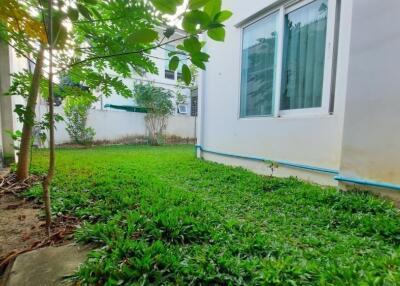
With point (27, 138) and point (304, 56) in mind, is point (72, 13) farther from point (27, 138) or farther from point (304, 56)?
point (304, 56)

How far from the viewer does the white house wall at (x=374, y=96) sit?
1.84 metres

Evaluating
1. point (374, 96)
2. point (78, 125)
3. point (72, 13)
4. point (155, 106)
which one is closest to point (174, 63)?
point (72, 13)

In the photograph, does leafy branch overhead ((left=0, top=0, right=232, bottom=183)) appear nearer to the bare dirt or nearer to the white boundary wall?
the bare dirt

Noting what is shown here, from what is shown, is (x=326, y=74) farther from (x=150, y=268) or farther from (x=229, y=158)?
(x=150, y=268)

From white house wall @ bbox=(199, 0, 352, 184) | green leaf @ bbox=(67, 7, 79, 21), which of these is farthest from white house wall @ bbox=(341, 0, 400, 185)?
green leaf @ bbox=(67, 7, 79, 21)

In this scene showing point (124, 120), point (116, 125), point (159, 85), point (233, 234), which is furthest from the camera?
point (159, 85)

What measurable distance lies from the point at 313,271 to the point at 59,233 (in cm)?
145

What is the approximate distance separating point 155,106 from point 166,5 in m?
8.66

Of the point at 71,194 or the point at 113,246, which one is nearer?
the point at 113,246

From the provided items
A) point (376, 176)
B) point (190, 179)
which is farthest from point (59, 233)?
point (376, 176)

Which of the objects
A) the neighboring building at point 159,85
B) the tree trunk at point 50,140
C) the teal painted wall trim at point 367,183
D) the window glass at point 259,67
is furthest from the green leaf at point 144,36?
the neighboring building at point 159,85

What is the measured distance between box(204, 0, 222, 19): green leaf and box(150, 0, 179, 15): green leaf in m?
0.09

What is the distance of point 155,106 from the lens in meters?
9.12

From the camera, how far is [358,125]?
6.76 ft
